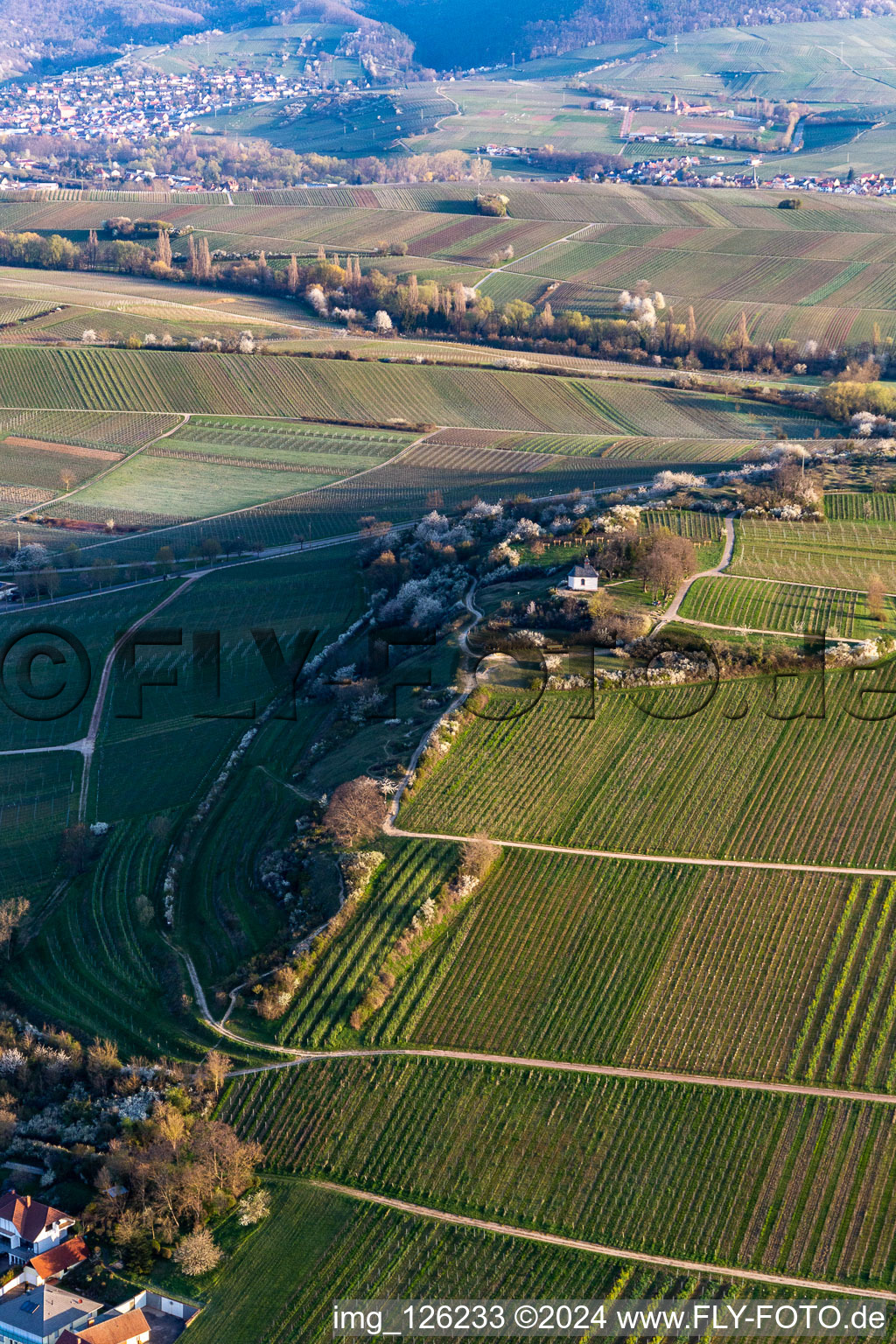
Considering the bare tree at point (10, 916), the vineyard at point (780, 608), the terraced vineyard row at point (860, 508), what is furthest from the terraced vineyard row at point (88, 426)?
the bare tree at point (10, 916)

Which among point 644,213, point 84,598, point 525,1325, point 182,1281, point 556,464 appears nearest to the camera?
point 525,1325

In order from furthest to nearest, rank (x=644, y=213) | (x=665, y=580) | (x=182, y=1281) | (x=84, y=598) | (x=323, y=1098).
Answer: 1. (x=644, y=213)
2. (x=84, y=598)
3. (x=665, y=580)
4. (x=323, y=1098)
5. (x=182, y=1281)

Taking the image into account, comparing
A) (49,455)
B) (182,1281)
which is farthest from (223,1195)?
(49,455)

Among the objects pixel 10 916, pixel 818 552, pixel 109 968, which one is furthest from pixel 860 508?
pixel 10 916

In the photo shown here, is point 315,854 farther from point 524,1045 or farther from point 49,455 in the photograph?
point 49,455

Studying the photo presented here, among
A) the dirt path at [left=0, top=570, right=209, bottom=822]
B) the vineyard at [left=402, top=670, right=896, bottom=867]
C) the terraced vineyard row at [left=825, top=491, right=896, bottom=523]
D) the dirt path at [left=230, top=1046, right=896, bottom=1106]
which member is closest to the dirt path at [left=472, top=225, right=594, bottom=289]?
the terraced vineyard row at [left=825, top=491, right=896, bottom=523]
